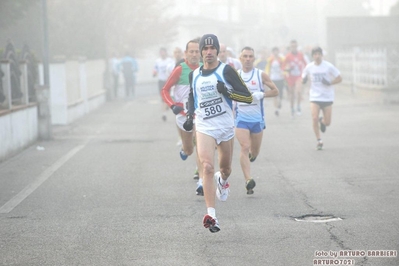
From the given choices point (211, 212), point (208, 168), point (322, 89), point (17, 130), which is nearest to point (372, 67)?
point (322, 89)

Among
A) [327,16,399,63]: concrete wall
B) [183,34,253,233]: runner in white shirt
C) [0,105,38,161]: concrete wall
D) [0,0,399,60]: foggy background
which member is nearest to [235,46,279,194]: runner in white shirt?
[183,34,253,233]: runner in white shirt

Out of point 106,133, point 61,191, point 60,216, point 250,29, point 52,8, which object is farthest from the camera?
point 250,29

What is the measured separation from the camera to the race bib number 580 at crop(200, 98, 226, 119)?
862cm

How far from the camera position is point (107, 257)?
7.30 meters

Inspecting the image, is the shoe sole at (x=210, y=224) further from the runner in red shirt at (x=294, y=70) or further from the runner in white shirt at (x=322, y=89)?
the runner in red shirt at (x=294, y=70)

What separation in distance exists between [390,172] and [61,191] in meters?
4.53

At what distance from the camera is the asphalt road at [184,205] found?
24.3 ft

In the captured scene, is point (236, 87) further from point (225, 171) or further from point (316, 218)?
point (316, 218)

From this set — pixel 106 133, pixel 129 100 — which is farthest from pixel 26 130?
pixel 129 100

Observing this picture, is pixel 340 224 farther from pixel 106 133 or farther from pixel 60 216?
pixel 106 133

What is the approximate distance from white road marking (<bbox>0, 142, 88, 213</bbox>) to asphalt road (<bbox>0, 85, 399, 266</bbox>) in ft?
0.09

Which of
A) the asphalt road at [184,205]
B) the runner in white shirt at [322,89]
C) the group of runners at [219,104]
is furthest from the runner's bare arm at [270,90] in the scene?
the runner in white shirt at [322,89]

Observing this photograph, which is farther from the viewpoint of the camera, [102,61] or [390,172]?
[102,61]

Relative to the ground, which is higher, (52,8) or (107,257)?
(52,8)
